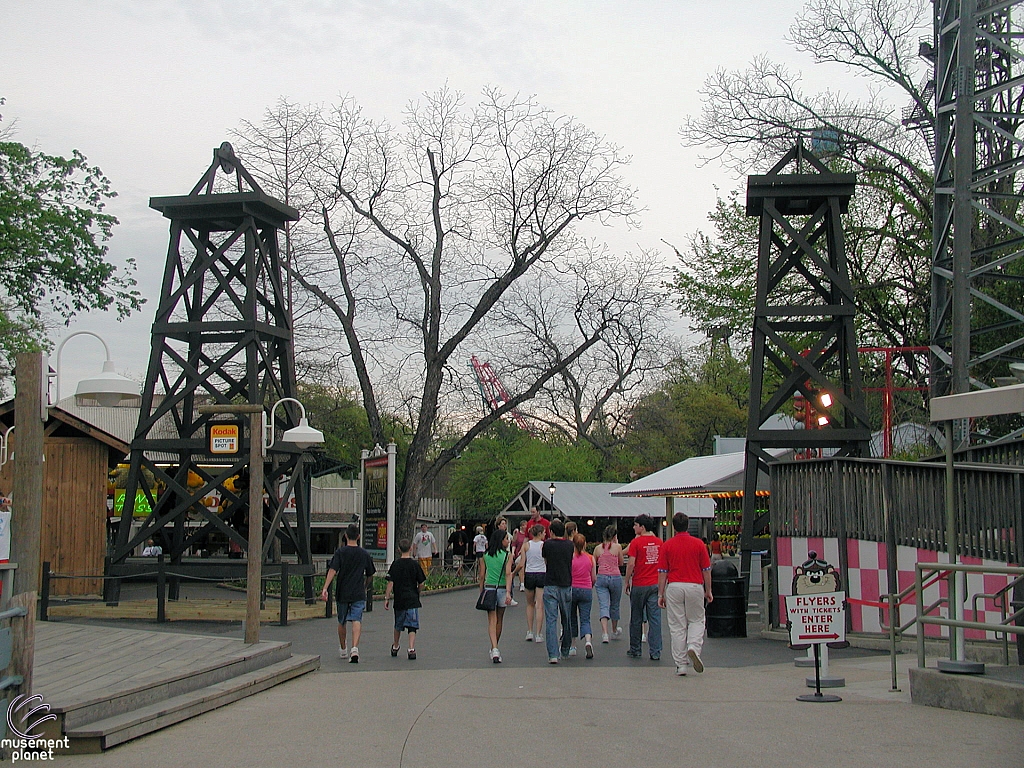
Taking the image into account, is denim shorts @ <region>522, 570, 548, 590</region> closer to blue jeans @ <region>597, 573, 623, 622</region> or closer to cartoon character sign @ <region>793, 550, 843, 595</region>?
blue jeans @ <region>597, 573, 623, 622</region>

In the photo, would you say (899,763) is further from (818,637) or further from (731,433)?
(731,433)

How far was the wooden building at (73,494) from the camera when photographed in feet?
71.5

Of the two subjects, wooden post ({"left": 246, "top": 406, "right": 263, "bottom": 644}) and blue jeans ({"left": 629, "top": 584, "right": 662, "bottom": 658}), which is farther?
blue jeans ({"left": 629, "top": 584, "right": 662, "bottom": 658})

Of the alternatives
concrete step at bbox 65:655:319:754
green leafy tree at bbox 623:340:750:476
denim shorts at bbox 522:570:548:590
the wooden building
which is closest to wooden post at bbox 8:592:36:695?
concrete step at bbox 65:655:319:754

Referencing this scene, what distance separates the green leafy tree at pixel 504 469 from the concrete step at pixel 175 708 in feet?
137

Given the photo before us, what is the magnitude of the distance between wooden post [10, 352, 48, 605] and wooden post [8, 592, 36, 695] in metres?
0.09

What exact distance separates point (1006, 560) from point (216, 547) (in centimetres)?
3110

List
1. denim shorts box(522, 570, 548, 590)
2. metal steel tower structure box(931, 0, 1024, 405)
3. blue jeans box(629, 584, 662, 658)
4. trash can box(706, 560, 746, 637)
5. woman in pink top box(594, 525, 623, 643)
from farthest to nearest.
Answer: metal steel tower structure box(931, 0, 1024, 405), trash can box(706, 560, 746, 637), woman in pink top box(594, 525, 623, 643), denim shorts box(522, 570, 548, 590), blue jeans box(629, 584, 662, 658)

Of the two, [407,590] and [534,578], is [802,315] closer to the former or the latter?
[534,578]

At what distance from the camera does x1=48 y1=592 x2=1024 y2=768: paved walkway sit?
7768 millimetres

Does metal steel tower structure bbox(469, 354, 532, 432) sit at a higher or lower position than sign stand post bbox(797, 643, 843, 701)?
higher

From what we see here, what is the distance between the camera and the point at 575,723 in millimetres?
9156

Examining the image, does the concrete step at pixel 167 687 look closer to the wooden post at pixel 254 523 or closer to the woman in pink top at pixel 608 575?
the wooden post at pixel 254 523

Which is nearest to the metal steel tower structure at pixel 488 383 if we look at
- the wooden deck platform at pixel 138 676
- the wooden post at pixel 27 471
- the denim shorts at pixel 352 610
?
the denim shorts at pixel 352 610
